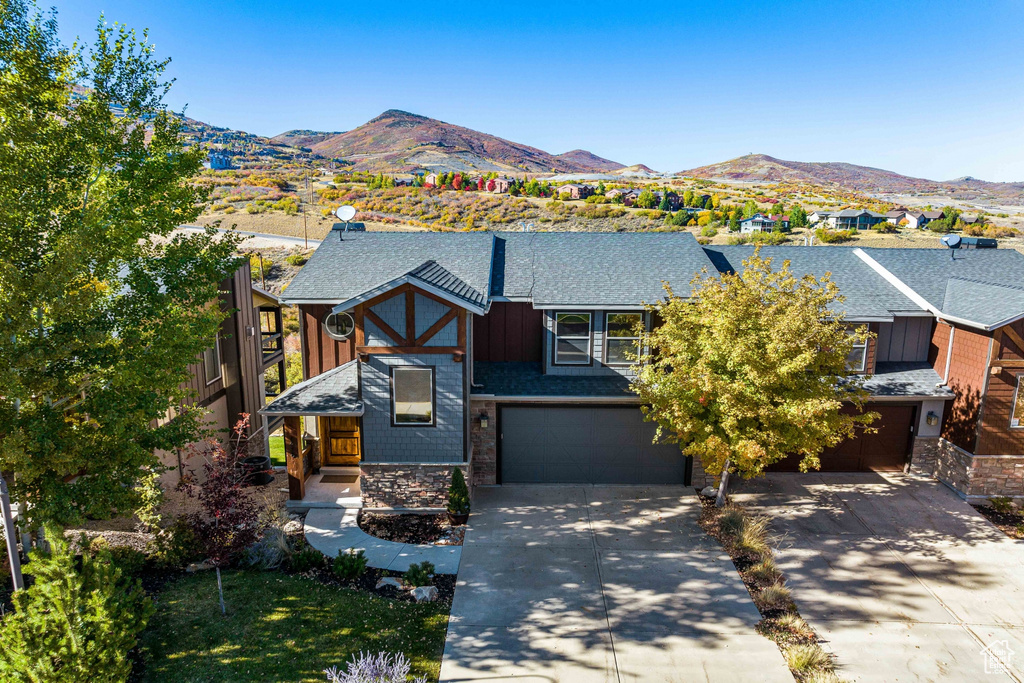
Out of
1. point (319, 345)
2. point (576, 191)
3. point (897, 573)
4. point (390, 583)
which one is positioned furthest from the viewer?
point (576, 191)

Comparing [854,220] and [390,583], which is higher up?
[854,220]

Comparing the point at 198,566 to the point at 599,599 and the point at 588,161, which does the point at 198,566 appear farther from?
the point at 588,161

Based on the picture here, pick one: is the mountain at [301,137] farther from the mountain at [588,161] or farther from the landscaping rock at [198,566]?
the landscaping rock at [198,566]

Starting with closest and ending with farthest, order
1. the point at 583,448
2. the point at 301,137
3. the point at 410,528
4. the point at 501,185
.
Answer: the point at 410,528
the point at 583,448
the point at 501,185
the point at 301,137

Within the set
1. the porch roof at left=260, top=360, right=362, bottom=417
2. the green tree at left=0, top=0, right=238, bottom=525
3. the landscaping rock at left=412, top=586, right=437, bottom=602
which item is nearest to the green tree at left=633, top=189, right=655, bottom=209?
the porch roof at left=260, top=360, right=362, bottom=417

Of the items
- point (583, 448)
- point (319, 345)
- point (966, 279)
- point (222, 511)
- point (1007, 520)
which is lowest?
point (1007, 520)

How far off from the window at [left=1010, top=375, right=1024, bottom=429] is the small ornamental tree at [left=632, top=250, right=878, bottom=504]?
201 inches

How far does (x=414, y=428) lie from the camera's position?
13086mm

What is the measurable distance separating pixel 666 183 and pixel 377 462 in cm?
8496

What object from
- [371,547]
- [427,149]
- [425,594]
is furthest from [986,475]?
[427,149]

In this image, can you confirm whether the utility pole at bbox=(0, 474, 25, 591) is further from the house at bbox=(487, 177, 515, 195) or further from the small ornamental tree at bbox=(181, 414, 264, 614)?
the house at bbox=(487, 177, 515, 195)

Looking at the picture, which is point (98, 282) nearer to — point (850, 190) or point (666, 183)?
point (666, 183)

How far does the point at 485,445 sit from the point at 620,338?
4692 mm

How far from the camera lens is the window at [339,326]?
51.3ft
